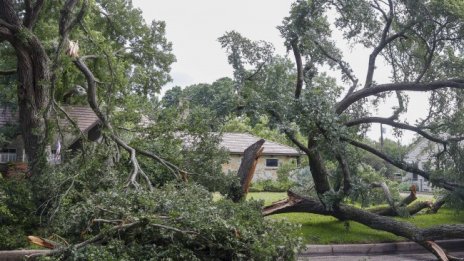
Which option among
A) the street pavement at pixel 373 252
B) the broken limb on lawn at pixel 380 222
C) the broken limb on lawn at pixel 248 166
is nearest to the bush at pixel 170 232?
the street pavement at pixel 373 252

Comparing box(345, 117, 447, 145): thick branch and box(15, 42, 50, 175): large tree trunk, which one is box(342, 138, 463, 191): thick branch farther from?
box(15, 42, 50, 175): large tree trunk

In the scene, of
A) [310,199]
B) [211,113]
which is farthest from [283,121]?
[310,199]

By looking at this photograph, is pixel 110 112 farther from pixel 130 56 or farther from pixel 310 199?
pixel 130 56

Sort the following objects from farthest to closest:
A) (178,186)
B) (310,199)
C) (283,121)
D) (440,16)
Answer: (310,199) → (440,16) → (283,121) → (178,186)

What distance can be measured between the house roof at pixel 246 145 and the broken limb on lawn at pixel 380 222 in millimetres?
17041

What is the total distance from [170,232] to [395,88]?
784cm

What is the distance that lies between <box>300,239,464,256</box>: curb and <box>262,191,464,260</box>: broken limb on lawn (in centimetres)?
51

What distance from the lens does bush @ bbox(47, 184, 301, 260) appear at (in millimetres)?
6250

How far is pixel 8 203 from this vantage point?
935 cm

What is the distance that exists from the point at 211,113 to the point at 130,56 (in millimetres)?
9650

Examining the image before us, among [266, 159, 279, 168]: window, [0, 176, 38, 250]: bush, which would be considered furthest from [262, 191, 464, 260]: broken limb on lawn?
[266, 159, 279, 168]: window

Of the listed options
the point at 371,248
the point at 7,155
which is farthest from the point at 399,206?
the point at 7,155

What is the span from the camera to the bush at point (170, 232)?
20.5 feet

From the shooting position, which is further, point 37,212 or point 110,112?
point 110,112
